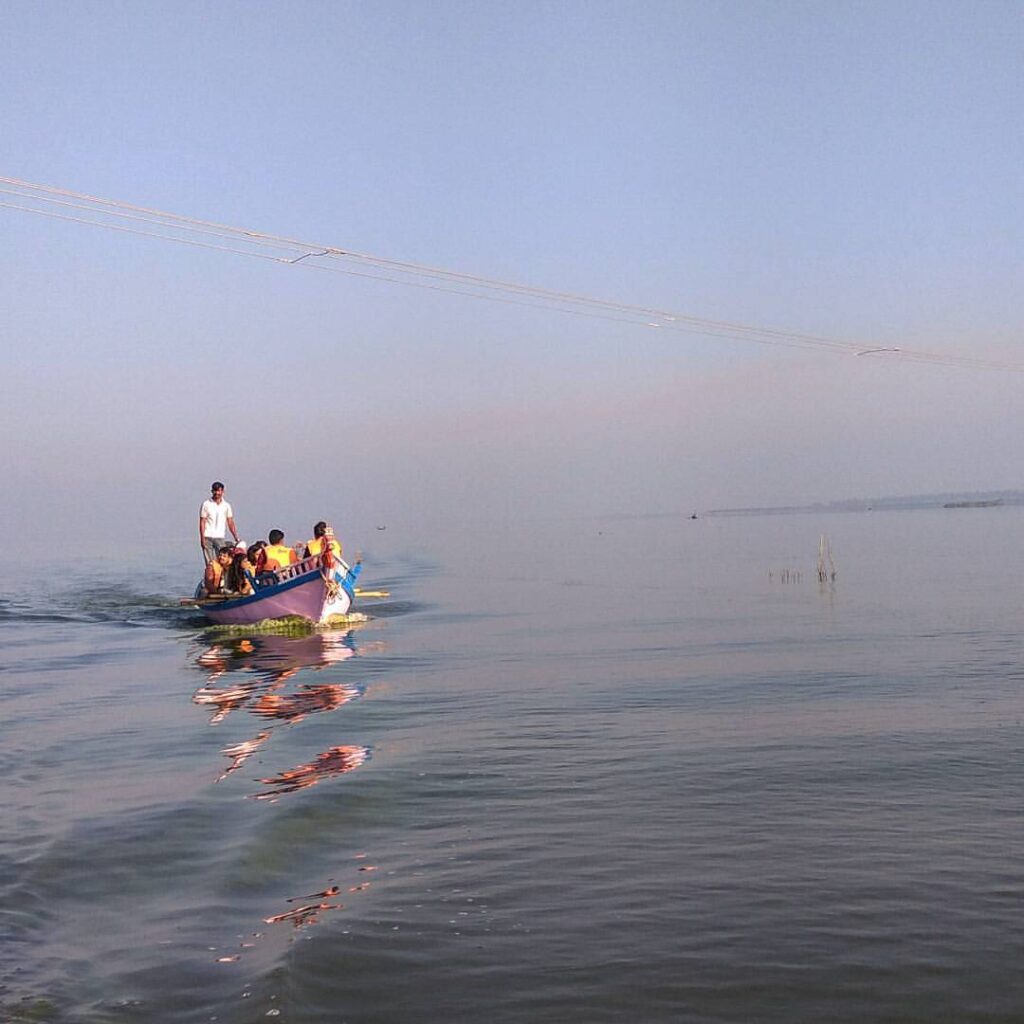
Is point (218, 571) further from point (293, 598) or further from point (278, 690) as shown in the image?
point (278, 690)

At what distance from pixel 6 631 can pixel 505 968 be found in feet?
101

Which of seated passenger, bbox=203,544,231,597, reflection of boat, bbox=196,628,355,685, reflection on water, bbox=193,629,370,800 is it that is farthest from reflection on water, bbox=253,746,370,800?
seated passenger, bbox=203,544,231,597

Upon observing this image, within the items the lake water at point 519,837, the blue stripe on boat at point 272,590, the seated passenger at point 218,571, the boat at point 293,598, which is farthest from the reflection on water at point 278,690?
the seated passenger at point 218,571

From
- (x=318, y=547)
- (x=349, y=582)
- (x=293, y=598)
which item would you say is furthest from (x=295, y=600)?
(x=349, y=582)

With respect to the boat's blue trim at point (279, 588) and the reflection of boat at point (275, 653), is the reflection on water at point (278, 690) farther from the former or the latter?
the boat's blue trim at point (279, 588)

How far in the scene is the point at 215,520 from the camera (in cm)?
3052

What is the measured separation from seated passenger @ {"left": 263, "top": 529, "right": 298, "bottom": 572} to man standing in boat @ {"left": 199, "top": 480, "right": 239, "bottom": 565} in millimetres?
910

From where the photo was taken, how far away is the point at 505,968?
7.25 metres

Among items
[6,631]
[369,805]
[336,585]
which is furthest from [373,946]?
[6,631]

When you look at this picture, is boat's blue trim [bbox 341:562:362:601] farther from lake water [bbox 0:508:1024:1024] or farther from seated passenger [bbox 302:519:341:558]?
lake water [bbox 0:508:1024:1024]

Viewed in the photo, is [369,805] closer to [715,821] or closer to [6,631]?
[715,821]

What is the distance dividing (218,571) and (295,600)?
9.12 feet

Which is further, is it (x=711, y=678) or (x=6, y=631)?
(x=6, y=631)

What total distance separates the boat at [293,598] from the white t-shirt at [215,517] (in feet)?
5.78
